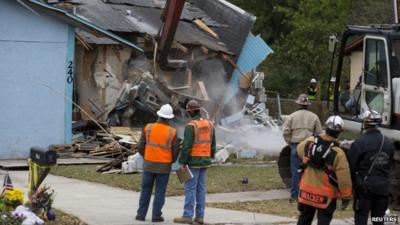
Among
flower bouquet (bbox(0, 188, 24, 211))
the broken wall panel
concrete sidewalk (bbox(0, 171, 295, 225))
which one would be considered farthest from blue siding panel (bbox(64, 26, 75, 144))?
flower bouquet (bbox(0, 188, 24, 211))

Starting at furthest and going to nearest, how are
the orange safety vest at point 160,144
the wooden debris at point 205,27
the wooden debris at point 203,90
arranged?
the wooden debris at point 205,27 → the wooden debris at point 203,90 → the orange safety vest at point 160,144

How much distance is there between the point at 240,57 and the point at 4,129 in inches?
484

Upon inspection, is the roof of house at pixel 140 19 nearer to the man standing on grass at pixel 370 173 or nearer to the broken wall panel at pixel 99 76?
the broken wall panel at pixel 99 76

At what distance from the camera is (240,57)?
1204 inches

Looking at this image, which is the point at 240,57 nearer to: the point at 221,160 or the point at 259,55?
the point at 259,55

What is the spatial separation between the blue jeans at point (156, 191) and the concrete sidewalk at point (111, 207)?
0.23m

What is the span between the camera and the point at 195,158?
1186 cm

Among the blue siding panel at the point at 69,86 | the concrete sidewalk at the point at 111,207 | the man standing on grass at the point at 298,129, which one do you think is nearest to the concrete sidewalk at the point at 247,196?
the concrete sidewalk at the point at 111,207

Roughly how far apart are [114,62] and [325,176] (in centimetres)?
1795

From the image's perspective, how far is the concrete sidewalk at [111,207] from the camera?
40.1 ft

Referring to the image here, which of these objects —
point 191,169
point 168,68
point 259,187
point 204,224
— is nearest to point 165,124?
point 191,169

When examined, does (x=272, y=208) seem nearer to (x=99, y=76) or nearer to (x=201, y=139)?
(x=201, y=139)

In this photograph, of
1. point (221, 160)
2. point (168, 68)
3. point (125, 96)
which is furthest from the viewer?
point (168, 68)

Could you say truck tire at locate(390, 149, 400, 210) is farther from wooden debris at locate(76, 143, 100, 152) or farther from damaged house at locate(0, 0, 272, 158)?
damaged house at locate(0, 0, 272, 158)
